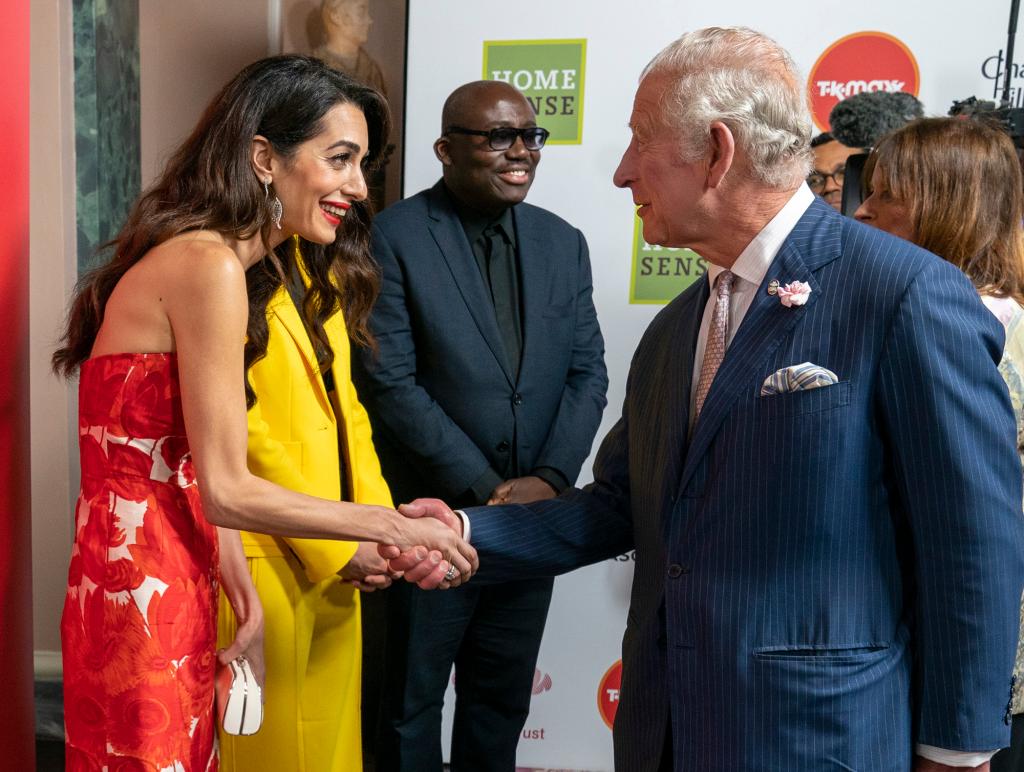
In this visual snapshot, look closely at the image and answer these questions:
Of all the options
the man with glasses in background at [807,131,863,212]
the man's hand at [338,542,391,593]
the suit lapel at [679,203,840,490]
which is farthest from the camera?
the man with glasses in background at [807,131,863,212]

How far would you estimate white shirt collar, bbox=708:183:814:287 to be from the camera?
5.34 feet

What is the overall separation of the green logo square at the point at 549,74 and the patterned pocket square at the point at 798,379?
2266 millimetres

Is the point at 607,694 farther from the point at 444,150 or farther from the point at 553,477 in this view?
the point at 444,150

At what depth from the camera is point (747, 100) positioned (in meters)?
1.60

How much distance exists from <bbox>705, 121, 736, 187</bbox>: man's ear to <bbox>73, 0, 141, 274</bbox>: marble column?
296cm

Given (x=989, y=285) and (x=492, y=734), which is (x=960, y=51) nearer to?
(x=989, y=285)

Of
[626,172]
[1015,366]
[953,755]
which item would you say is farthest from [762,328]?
[1015,366]

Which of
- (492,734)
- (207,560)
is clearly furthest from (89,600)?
(492,734)

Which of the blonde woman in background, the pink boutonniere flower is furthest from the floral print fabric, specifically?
the pink boutonniere flower

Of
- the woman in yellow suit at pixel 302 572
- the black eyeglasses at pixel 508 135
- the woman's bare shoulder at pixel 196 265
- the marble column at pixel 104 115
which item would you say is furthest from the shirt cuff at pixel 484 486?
the marble column at pixel 104 115

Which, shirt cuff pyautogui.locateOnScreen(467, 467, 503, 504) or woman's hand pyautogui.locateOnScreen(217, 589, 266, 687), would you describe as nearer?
woman's hand pyautogui.locateOnScreen(217, 589, 266, 687)

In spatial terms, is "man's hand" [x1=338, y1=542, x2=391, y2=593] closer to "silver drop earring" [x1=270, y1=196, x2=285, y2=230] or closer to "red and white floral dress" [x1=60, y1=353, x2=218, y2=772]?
"red and white floral dress" [x1=60, y1=353, x2=218, y2=772]

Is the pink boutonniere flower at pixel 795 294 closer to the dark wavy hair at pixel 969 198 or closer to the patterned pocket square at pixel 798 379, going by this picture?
the patterned pocket square at pixel 798 379

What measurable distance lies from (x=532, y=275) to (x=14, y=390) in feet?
5.03
